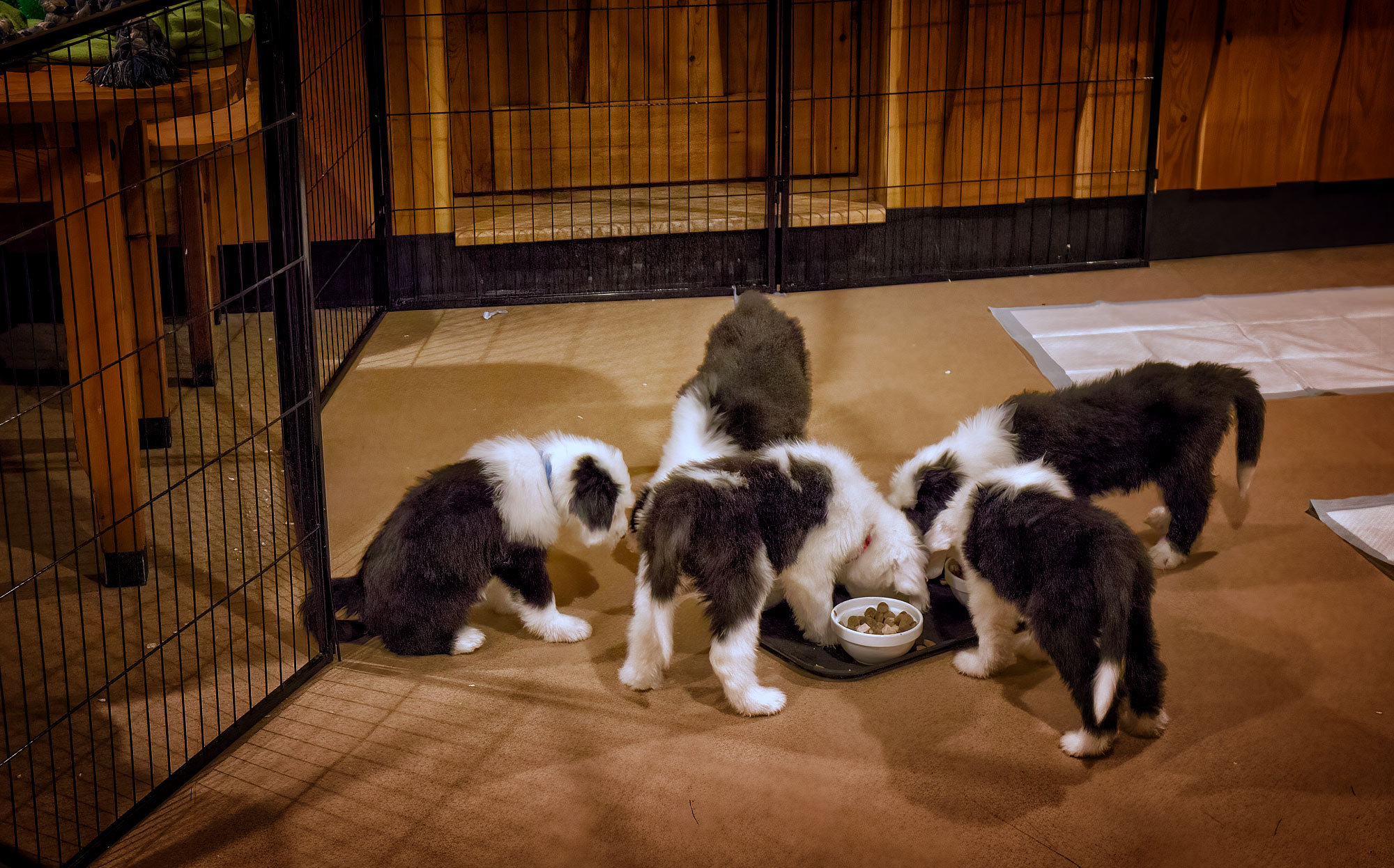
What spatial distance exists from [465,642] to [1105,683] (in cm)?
139

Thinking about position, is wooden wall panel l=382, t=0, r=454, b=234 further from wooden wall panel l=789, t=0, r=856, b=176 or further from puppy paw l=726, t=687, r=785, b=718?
puppy paw l=726, t=687, r=785, b=718

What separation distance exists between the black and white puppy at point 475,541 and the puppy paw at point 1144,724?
115 centimetres

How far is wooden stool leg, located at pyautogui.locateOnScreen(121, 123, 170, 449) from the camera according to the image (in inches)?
132

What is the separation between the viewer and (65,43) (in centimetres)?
221

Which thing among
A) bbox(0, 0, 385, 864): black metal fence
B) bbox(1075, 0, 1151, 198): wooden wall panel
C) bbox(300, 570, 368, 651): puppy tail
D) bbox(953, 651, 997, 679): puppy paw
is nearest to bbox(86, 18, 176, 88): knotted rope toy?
bbox(0, 0, 385, 864): black metal fence

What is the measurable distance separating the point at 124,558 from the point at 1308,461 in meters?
3.24

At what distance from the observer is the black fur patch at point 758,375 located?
3.15m

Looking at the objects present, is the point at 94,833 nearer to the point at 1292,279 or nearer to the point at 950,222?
the point at 950,222

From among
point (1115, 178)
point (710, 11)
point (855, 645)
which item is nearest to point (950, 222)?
point (1115, 178)

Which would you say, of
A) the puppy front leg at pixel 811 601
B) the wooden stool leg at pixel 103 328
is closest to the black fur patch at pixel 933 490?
the puppy front leg at pixel 811 601

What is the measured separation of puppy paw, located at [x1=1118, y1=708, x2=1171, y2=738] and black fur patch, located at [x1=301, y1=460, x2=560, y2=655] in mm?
1293

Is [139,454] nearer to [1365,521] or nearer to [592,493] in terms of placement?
[592,493]

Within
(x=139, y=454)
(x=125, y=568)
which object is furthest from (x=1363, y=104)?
(x=125, y=568)

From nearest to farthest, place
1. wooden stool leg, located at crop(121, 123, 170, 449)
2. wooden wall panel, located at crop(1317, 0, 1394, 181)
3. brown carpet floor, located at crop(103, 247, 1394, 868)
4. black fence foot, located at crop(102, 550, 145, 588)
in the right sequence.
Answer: brown carpet floor, located at crop(103, 247, 1394, 868), black fence foot, located at crop(102, 550, 145, 588), wooden stool leg, located at crop(121, 123, 170, 449), wooden wall panel, located at crop(1317, 0, 1394, 181)
